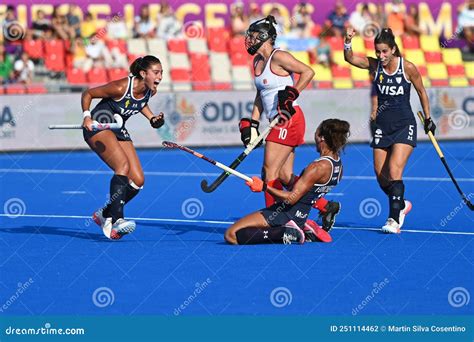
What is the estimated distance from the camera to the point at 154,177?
56.1 ft

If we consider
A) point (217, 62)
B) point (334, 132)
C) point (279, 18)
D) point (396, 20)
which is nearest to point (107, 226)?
point (334, 132)

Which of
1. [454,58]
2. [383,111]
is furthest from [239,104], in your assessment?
[383,111]

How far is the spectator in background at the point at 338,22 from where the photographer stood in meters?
24.9

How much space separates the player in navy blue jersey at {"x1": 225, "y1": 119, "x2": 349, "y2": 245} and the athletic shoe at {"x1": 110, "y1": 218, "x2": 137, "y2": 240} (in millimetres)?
955

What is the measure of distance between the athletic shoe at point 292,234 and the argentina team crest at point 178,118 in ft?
34.9

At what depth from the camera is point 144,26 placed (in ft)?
77.3

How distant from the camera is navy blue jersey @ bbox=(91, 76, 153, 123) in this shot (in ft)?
35.6

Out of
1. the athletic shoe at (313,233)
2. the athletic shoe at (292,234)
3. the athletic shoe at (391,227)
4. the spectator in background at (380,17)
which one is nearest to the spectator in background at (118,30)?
the spectator in background at (380,17)

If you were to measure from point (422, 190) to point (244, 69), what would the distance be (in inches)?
348

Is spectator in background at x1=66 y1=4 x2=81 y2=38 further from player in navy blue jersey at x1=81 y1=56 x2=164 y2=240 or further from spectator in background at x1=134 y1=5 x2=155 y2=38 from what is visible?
player in navy blue jersey at x1=81 y1=56 x2=164 y2=240

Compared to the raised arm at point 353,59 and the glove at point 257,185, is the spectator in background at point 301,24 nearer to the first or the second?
the raised arm at point 353,59

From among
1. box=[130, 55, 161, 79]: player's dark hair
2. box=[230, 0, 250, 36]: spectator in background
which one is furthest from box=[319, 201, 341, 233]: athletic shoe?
box=[230, 0, 250, 36]: spectator in background

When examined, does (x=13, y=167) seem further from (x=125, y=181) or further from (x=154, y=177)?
(x=125, y=181)

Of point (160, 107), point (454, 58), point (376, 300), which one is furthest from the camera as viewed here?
point (454, 58)
